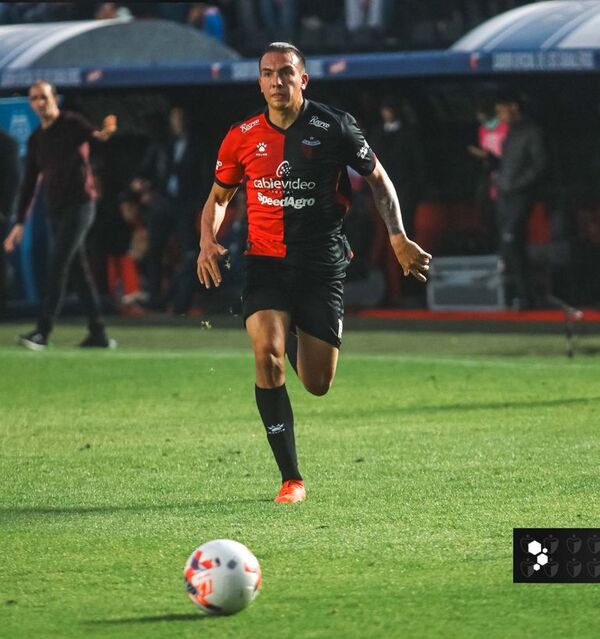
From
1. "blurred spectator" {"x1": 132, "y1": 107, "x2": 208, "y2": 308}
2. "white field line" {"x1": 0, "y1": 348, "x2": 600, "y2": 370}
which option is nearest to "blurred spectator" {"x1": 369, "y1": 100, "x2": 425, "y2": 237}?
"blurred spectator" {"x1": 132, "y1": 107, "x2": 208, "y2": 308}

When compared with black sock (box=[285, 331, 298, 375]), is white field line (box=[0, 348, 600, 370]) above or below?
below

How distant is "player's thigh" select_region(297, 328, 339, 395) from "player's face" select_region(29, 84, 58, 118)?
7000 mm

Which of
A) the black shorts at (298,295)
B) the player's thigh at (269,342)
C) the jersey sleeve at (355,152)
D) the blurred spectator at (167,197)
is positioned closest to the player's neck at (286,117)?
the jersey sleeve at (355,152)

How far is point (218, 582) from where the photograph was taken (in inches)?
231

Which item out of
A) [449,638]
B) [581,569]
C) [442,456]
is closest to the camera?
[449,638]

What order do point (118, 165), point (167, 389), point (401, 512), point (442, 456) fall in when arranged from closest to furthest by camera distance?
1. point (401, 512)
2. point (442, 456)
3. point (167, 389)
4. point (118, 165)

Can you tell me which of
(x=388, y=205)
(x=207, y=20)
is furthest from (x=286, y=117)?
(x=207, y=20)

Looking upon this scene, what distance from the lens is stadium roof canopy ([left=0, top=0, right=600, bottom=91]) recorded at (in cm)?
1778

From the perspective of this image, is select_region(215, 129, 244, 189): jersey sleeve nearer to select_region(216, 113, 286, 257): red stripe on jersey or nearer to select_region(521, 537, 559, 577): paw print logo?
select_region(216, 113, 286, 257): red stripe on jersey

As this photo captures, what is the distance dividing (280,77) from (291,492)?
1.81m

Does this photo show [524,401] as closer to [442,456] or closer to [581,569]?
[442,456]

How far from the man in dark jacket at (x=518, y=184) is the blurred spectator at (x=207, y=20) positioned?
5801 mm

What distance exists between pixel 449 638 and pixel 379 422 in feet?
17.8

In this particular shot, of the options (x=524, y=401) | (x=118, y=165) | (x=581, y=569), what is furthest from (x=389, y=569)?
(x=118, y=165)
